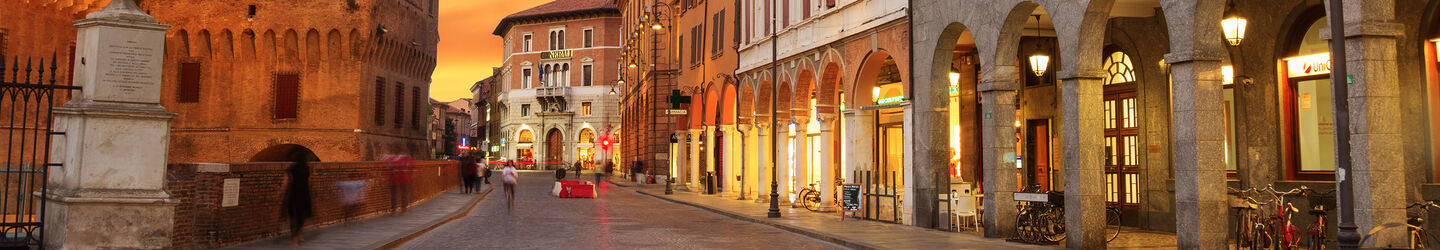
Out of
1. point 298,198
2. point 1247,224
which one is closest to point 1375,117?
point 1247,224

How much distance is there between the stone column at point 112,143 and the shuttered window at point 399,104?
3711 cm

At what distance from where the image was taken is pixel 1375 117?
364 inches

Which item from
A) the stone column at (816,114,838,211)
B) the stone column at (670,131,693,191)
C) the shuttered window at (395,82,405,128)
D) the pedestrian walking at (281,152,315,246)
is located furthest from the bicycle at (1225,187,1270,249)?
the shuttered window at (395,82,405,128)

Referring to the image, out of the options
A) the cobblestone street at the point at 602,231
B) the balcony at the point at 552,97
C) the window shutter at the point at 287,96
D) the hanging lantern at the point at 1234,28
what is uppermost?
the balcony at the point at 552,97

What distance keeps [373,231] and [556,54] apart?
69856 mm

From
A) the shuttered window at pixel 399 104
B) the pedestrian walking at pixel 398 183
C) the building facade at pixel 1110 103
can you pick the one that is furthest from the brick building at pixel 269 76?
the building facade at pixel 1110 103

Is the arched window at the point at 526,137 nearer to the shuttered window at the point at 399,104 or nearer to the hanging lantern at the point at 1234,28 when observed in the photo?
the shuttered window at the point at 399,104

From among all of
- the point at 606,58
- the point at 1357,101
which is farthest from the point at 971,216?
the point at 606,58

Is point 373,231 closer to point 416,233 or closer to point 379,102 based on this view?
point 416,233

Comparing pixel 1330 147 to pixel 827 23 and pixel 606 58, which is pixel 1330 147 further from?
pixel 606 58

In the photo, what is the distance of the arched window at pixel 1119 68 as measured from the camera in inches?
680

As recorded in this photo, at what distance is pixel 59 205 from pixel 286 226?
16.5 ft

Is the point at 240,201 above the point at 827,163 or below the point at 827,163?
below

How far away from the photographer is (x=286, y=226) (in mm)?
14602
